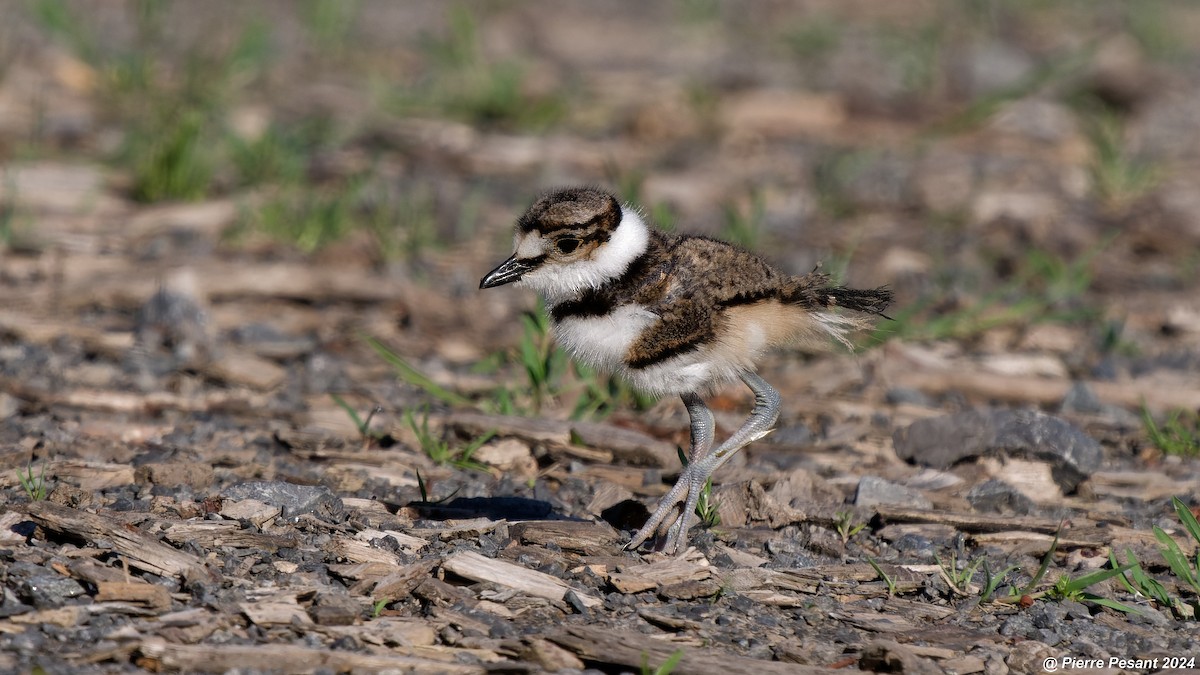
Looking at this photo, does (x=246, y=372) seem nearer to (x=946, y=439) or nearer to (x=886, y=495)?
(x=886, y=495)

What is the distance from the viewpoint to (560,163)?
8.97 metres

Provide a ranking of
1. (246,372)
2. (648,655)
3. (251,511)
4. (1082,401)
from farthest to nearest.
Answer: (1082,401) < (246,372) < (251,511) < (648,655)

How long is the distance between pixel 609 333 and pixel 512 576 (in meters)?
0.78

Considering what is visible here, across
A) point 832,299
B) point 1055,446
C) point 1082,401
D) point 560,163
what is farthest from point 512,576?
point 560,163

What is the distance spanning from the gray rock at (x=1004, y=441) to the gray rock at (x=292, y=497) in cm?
220

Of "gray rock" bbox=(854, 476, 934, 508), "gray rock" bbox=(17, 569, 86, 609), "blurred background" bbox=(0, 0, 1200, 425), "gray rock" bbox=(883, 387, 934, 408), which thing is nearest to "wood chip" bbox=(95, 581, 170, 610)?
"gray rock" bbox=(17, 569, 86, 609)

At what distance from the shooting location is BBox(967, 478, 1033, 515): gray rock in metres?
4.84

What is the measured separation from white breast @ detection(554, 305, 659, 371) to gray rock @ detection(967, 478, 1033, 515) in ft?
4.98

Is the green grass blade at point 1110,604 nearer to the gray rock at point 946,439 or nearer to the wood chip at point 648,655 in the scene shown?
the wood chip at point 648,655

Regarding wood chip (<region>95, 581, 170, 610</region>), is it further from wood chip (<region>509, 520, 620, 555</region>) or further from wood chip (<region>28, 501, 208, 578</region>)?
wood chip (<region>509, 520, 620, 555</region>)

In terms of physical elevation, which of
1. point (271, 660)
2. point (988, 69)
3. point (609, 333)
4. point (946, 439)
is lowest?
point (271, 660)

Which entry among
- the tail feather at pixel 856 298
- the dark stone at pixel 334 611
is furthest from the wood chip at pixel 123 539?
the tail feather at pixel 856 298

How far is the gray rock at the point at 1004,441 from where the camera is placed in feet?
16.6

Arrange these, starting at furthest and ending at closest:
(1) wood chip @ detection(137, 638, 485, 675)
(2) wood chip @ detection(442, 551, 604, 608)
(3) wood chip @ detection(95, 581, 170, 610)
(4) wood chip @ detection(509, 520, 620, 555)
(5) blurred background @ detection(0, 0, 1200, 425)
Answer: (5) blurred background @ detection(0, 0, 1200, 425) → (4) wood chip @ detection(509, 520, 620, 555) → (2) wood chip @ detection(442, 551, 604, 608) → (3) wood chip @ detection(95, 581, 170, 610) → (1) wood chip @ detection(137, 638, 485, 675)
